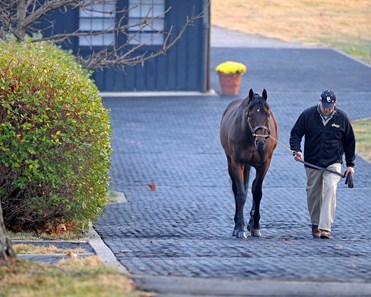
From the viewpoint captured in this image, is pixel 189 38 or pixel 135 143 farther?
pixel 189 38

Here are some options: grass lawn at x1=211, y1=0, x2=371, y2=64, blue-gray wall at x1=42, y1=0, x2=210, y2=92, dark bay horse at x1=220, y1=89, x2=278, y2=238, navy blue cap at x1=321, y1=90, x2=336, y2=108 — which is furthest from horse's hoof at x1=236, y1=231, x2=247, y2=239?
grass lawn at x1=211, y1=0, x2=371, y2=64

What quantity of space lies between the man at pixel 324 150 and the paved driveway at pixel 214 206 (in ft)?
1.16

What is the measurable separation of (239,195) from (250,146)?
0.66 m

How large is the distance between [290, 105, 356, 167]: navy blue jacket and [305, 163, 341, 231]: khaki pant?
14 cm

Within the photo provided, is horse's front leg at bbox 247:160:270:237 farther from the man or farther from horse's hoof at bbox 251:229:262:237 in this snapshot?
the man

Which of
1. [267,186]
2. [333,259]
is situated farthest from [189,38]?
[333,259]

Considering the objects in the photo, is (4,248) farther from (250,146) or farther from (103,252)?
(250,146)

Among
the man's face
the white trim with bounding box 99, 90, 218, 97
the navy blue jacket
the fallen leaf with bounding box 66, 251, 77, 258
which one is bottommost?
the white trim with bounding box 99, 90, 218, 97

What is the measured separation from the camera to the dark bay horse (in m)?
11.9

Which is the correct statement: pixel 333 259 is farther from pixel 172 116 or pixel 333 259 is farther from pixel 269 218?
pixel 172 116

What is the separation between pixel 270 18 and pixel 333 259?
39670 mm

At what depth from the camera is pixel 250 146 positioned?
1243cm

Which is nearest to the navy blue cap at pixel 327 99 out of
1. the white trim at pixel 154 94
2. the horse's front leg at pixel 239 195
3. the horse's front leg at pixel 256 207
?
the horse's front leg at pixel 256 207

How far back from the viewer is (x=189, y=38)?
27250 millimetres
